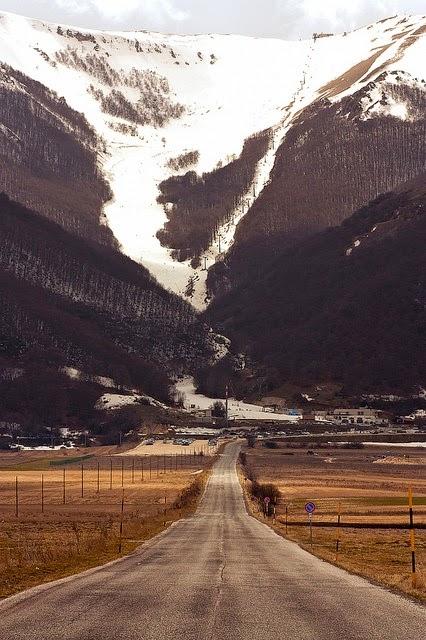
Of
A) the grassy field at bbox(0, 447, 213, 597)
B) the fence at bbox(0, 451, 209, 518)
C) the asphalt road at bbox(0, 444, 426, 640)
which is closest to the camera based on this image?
the asphalt road at bbox(0, 444, 426, 640)

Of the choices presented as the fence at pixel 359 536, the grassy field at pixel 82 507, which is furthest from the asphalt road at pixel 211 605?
the fence at pixel 359 536

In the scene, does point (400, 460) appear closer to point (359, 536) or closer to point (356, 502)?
point (356, 502)

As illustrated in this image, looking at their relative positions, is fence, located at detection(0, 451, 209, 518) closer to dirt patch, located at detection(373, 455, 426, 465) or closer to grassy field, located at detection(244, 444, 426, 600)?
grassy field, located at detection(244, 444, 426, 600)

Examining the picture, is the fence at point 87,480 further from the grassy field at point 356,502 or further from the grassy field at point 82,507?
the grassy field at point 356,502

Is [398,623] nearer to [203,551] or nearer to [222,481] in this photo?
[203,551]

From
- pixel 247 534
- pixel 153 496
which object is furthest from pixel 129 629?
pixel 153 496

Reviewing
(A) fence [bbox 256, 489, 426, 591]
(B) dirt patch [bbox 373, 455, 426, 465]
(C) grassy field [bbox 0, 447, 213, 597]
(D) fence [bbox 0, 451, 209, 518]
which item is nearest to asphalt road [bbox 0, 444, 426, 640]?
(C) grassy field [bbox 0, 447, 213, 597]
